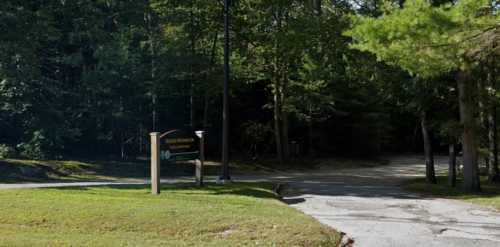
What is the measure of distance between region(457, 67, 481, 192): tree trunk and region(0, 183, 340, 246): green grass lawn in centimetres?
951

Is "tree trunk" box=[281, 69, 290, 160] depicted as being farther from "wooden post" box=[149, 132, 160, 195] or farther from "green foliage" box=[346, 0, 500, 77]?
"green foliage" box=[346, 0, 500, 77]

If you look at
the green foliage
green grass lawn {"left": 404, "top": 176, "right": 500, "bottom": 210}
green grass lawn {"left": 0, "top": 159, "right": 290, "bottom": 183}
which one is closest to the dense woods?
green grass lawn {"left": 404, "top": 176, "right": 500, "bottom": 210}

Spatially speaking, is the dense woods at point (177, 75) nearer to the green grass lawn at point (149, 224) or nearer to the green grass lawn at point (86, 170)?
the green grass lawn at point (86, 170)

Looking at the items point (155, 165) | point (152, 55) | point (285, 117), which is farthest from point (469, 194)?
point (152, 55)

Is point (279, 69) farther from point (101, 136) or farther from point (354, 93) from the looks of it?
point (101, 136)

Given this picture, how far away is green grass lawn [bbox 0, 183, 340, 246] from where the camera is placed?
7.74m

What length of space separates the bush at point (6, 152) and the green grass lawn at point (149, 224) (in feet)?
49.2

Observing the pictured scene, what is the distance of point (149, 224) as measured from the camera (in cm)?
873

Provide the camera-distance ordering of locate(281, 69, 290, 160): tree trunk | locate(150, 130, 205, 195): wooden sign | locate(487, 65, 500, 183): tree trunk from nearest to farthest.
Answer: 1. locate(150, 130, 205, 195): wooden sign
2. locate(487, 65, 500, 183): tree trunk
3. locate(281, 69, 290, 160): tree trunk

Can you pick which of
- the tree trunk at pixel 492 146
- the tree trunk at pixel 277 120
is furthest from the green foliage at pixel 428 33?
the tree trunk at pixel 277 120

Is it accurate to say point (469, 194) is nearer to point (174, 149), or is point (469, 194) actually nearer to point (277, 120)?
point (174, 149)

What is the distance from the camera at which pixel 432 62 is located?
10.4 meters

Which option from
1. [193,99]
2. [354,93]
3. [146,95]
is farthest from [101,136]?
[354,93]

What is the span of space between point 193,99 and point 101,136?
5281 mm
